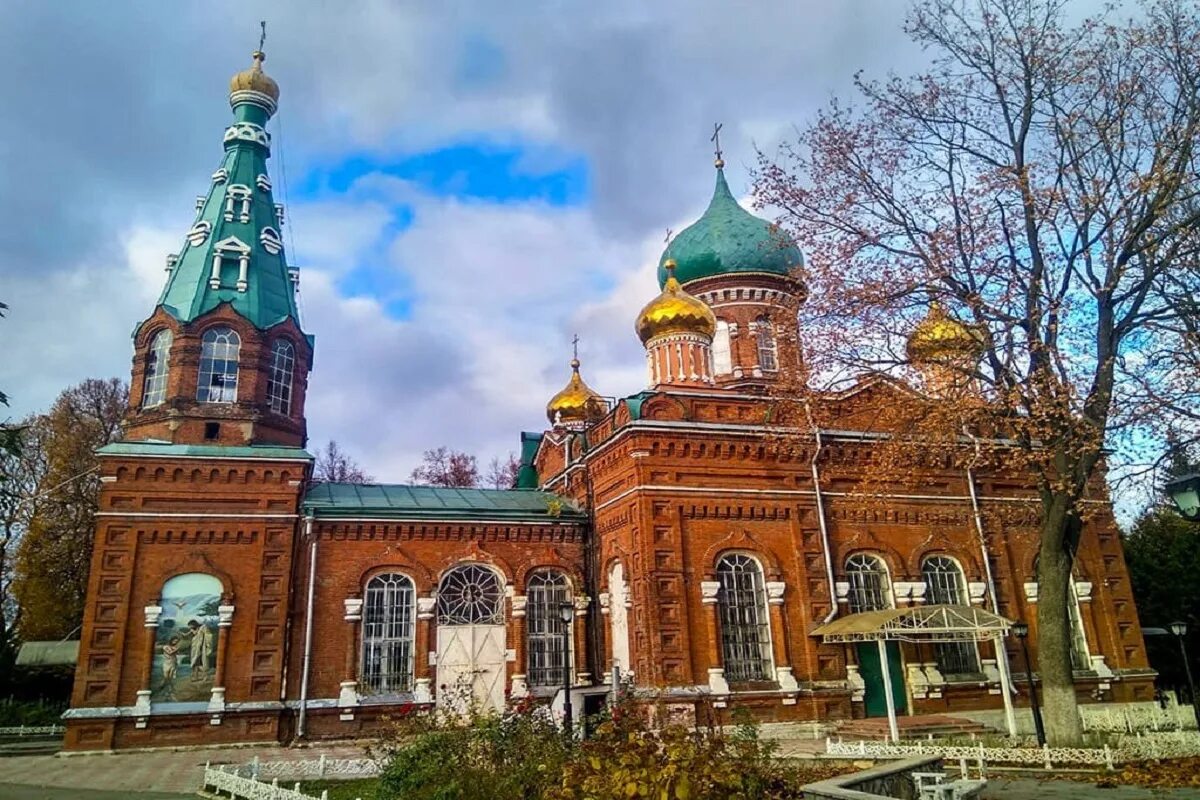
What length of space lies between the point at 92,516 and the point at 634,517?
18.4 metres

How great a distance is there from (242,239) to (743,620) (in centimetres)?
1383

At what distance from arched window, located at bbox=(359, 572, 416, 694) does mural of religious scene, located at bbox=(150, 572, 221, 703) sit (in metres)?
2.77

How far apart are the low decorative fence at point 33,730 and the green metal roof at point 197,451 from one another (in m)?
6.96

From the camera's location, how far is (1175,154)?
38.6 feet

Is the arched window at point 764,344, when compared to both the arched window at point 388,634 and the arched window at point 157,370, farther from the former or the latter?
the arched window at point 157,370

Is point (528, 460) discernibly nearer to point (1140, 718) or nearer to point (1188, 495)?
point (1140, 718)

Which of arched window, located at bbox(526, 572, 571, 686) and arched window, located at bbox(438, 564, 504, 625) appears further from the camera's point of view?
arched window, located at bbox(526, 572, 571, 686)

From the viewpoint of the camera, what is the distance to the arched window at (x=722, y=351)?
69.9ft

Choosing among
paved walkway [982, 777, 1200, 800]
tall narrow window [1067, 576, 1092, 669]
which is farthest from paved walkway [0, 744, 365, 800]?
tall narrow window [1067, 576, 1092, 669]

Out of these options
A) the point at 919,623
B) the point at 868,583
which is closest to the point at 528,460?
the point at 868,583

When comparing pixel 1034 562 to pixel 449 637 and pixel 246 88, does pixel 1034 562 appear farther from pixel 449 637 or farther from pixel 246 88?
pixel 246 88

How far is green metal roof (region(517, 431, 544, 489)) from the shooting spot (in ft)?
77.4

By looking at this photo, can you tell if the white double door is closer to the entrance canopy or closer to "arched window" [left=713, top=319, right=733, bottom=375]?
the entrance canopy

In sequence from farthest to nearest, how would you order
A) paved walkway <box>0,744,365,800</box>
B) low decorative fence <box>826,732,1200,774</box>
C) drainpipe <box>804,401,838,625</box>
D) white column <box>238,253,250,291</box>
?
white column <box>238,253,250,291</box>
drainpipe <box>804,401,838,625</box>
paved walkway <box>0,744,365,800</box>
low decorative fence <box>826,732,1200,774</box>
